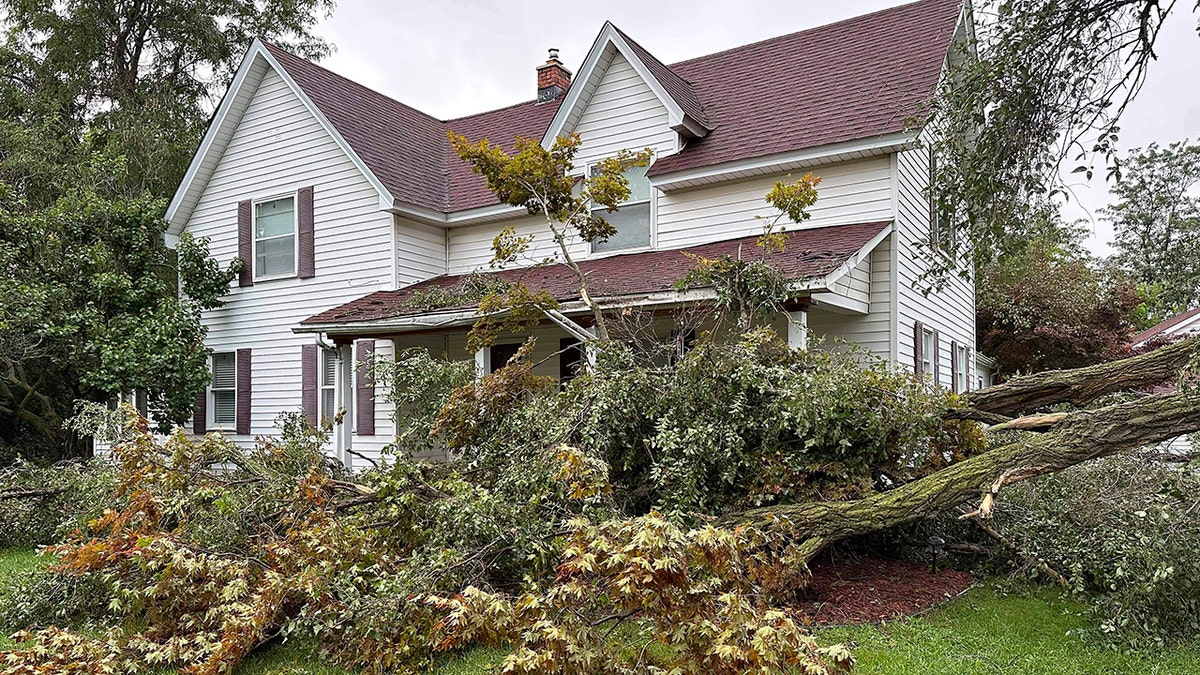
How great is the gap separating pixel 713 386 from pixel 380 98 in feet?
41.1

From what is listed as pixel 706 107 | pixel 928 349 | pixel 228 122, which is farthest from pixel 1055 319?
pixel 228 122

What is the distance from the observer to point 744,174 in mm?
11578

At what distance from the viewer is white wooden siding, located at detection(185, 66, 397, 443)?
1422 cm

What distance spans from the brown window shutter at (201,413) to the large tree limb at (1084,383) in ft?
44.9

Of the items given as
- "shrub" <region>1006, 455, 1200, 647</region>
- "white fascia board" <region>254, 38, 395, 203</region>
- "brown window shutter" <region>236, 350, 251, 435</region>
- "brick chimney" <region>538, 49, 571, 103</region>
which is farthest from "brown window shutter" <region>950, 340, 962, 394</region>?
"brown window shutter" <region>236, 350, 251, 435</region>

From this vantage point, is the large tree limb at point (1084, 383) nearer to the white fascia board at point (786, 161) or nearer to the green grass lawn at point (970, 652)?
the green grass lawn at point (970, 652)

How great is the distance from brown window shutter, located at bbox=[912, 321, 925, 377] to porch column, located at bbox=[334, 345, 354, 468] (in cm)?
816

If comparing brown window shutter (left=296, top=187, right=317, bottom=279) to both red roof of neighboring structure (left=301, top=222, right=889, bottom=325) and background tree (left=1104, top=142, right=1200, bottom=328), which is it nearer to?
red roof of neighboring structure (left=301, top=222, right=889, bottom=325)

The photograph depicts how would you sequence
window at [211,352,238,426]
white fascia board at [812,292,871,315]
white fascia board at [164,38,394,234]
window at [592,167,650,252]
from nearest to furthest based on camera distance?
1. white fascia board at [812,292,871,315]
2. window at [592,167,650,252]
3. white fascia board at [164,38,394,234]
4. window at [211,352,238,426]

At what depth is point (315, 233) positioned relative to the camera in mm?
14727

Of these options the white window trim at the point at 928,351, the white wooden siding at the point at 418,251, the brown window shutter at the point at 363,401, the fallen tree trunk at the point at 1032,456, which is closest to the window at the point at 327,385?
the brown window shutter at the point at 363,401

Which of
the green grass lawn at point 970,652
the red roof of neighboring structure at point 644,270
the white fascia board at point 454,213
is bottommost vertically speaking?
the green grass lawn at point 970,652

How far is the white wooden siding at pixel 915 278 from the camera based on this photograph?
10852 millimetres

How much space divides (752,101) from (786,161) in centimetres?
214
